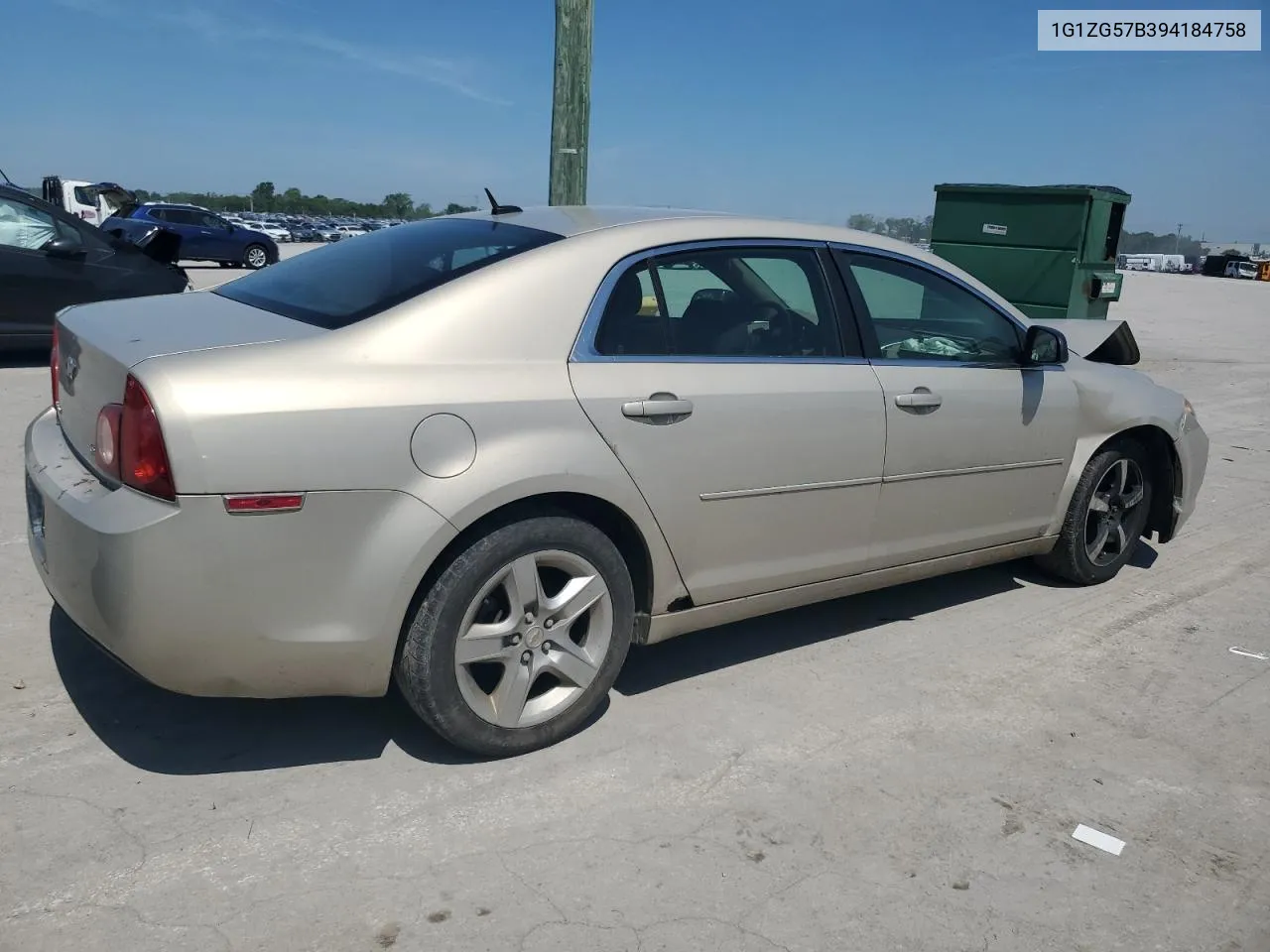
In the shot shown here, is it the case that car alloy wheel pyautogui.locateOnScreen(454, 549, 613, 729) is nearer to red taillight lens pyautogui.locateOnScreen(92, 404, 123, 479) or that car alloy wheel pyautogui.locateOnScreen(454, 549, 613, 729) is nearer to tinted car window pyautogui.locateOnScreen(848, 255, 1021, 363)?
red taillight lens pyautogui.locateOnScreen(92, 404, 123, 479)

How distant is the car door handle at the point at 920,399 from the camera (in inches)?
154

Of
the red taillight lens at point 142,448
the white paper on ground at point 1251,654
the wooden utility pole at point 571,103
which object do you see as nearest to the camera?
the red taillight lens at point 142,448

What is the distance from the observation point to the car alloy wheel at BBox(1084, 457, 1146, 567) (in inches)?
193

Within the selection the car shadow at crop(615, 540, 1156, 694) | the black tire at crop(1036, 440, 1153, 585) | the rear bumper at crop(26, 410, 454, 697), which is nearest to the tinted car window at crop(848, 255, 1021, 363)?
the black tire at crop(1036, 440, 1153, 585)

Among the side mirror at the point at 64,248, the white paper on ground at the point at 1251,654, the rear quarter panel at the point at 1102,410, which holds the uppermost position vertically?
the side mirror at the point at 64,248

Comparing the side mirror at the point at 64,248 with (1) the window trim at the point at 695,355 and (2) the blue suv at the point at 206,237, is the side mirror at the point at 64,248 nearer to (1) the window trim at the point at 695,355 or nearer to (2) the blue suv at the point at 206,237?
(1) the window trim at the point at 695,355

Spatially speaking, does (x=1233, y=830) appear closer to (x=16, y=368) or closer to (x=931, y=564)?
(x=931, y=564)

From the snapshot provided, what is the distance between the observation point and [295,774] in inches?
120

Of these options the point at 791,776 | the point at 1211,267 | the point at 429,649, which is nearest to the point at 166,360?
the point at 429,649

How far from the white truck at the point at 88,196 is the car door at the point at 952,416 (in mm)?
29396

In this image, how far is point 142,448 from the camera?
2.64 metres

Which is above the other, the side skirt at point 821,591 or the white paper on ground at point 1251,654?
the side skirt at point 821,591

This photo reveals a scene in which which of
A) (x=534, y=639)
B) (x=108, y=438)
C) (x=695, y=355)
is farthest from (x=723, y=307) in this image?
(x=108, y=438)

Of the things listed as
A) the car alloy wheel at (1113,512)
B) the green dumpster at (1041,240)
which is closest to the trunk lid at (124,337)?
the car alloy wheel at (1113,512)
